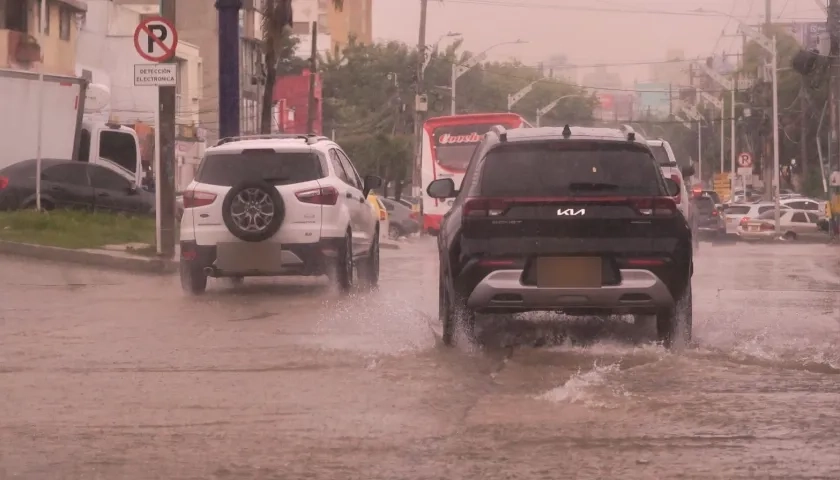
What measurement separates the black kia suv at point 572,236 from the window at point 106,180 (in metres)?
17.6

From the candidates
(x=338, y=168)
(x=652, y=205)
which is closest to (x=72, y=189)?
(x=338, y=168)

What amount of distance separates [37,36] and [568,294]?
1616 inches

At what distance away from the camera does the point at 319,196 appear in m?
16.0

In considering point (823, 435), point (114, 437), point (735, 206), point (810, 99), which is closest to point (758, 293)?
point (823, 435)

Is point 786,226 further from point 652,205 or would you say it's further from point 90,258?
point 652,205

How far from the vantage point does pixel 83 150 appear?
30.7 m

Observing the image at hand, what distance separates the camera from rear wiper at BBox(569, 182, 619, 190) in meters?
10.8

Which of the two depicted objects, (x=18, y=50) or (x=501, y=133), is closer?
(x=501, y=133)

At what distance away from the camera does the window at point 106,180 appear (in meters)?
27.4

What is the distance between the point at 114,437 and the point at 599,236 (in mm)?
4227

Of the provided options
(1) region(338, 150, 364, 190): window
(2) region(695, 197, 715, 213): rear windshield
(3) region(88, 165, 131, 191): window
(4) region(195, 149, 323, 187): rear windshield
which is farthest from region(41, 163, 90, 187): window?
(2) region(695, 197, 715, 213): rear windshield

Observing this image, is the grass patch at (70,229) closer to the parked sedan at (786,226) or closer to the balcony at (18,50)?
the balcony at (18,50)

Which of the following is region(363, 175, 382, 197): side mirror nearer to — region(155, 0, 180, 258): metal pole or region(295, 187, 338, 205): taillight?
region(295, 187, 338, 205): taillight

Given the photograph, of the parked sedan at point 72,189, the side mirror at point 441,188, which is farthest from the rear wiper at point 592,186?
the parked sedan at point 72,189
